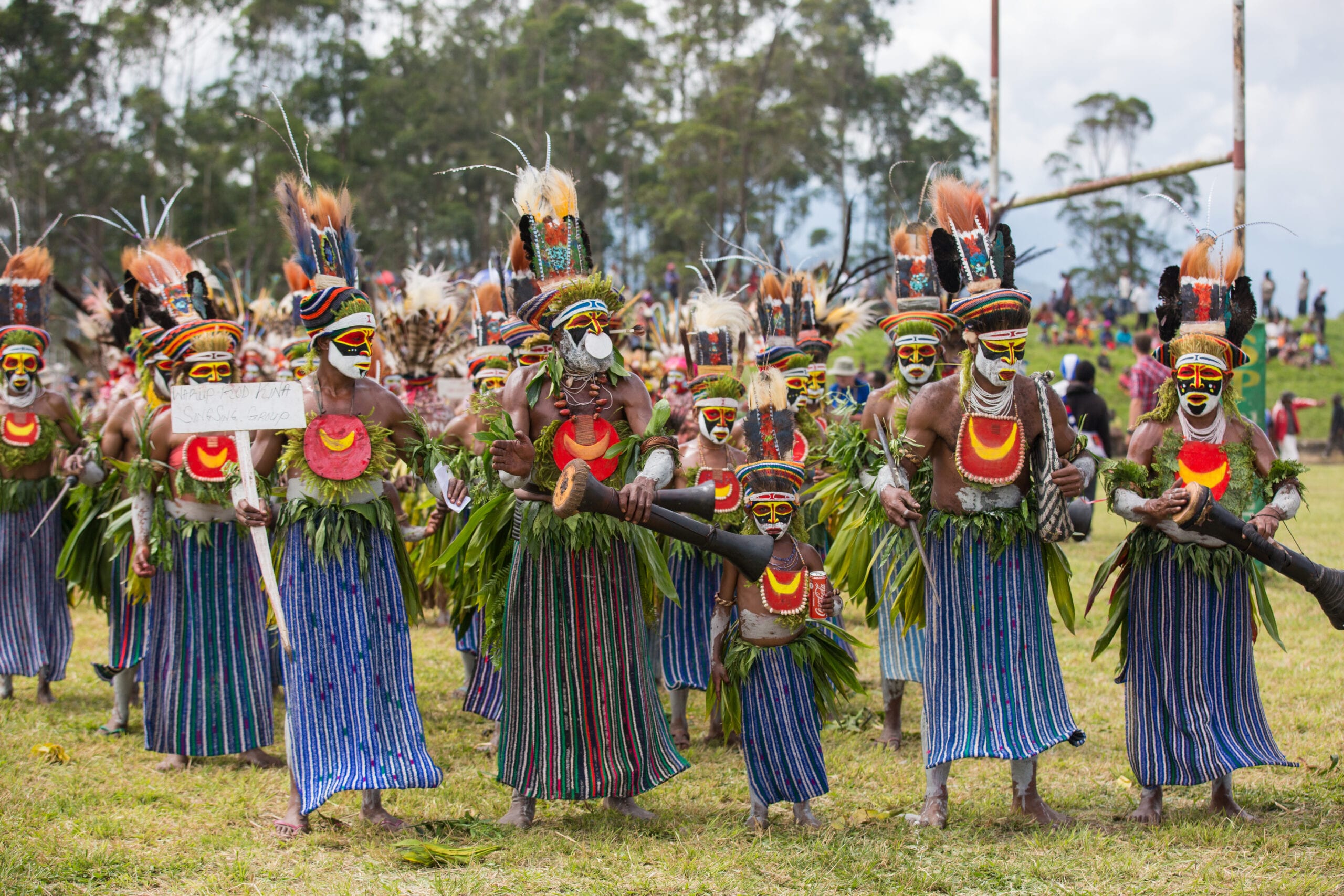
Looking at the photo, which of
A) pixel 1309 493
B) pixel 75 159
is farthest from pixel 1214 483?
pixel 75 159

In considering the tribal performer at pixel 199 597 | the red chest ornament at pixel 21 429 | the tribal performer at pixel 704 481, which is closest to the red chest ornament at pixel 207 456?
the tribal performer at pixel 199 597

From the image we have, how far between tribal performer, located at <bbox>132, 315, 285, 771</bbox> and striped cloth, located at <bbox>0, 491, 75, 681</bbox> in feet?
6.56

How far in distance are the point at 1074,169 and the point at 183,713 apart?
50438 mm

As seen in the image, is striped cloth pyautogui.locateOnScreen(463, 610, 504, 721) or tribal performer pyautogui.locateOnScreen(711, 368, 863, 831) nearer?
tribal performer pyautogui.locateOnScreen(711, 368, 863, 831)

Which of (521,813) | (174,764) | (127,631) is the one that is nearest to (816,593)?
(521,813)

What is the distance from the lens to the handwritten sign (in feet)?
16.9

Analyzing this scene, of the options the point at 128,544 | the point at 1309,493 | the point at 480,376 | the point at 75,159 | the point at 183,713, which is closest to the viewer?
the point at 183,713

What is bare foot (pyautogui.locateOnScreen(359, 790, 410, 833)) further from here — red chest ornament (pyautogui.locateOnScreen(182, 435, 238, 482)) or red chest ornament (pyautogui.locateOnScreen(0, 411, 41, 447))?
red chest ornament (pyautogui.locateOnScreen(0, 411, 41, 447))

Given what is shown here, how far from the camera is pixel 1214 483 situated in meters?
5.33

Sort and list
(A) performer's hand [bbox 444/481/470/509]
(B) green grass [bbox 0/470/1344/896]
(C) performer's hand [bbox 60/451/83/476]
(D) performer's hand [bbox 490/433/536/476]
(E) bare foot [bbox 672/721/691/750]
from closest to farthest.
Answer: (B) green grass [bbox 0/470/1344/896]
(D) performer's hand [bbox 490/433/536/476]
(A) performer's hand [bbox 444/481/470/509]
(E) bare foot [bbox 672/721/691/750]
(C) performer's hand [bbox 60/451/83/476]

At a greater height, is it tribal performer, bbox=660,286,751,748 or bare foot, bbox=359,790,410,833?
tribal performer, bbox=660,286,751,748

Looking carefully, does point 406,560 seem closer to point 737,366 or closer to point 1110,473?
point 737,366

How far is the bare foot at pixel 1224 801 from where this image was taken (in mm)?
5277

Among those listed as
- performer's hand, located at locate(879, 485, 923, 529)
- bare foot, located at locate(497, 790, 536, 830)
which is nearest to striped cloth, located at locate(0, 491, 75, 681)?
bare foot, located at locate(497, 790, 536, 830)
